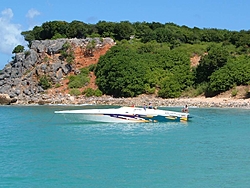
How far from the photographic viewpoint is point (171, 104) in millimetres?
53375

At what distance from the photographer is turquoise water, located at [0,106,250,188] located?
1664 centimetres

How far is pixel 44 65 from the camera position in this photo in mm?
71250

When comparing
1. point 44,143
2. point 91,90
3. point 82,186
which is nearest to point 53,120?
point 44,143

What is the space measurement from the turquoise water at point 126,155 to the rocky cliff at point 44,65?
120 feet

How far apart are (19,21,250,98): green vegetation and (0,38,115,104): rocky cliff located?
127cm

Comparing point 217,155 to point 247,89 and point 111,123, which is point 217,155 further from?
point 247,89

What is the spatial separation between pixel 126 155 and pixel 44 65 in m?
52.8

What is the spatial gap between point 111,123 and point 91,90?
3190 centimetres

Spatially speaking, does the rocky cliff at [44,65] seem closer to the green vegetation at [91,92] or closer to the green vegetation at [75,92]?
the green vegetation at [75,92]

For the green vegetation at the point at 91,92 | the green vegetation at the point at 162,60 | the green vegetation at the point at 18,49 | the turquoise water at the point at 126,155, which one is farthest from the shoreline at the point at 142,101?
the green vegetation at the point at 18,49

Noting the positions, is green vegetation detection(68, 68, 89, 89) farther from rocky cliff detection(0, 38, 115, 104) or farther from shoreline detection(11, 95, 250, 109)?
shoreline detection(11, 95, 250, 109)

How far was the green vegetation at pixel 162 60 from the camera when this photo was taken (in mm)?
58188

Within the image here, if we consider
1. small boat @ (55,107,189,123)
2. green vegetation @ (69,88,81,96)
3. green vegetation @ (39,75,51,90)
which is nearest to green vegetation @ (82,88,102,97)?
green vegetation @ (69,88,81,96)

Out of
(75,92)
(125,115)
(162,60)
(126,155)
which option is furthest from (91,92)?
(126,155)
